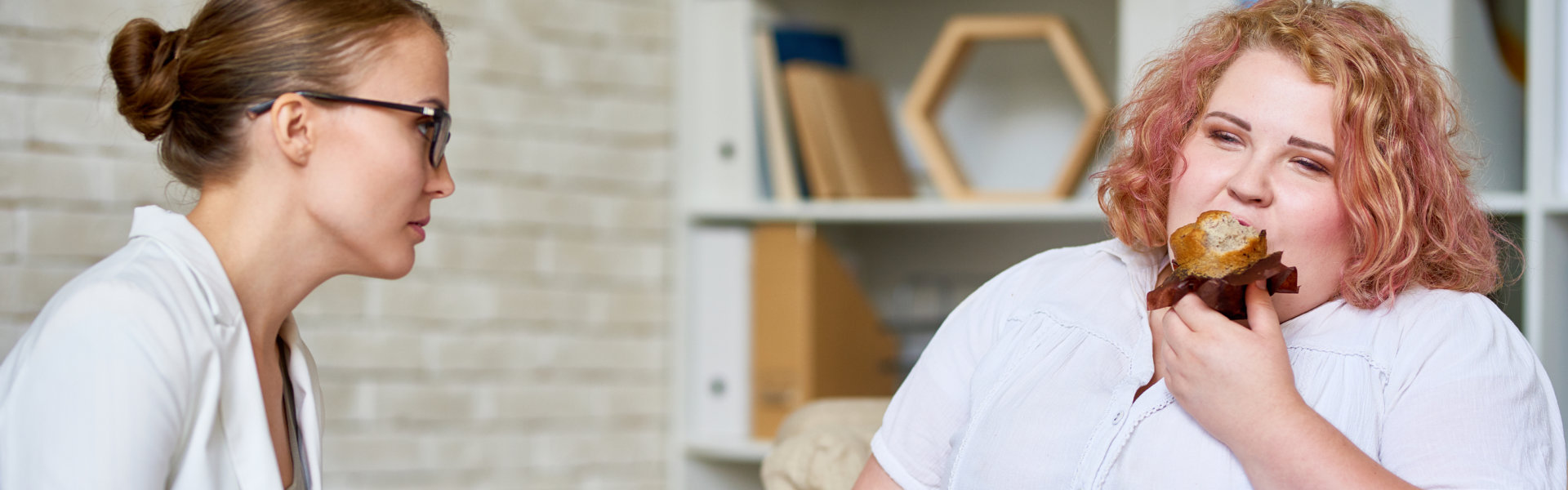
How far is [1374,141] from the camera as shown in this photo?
103 cm

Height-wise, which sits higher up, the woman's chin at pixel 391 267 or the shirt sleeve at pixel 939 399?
the woman's chin at pixel 391 267

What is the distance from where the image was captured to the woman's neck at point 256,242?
1200 millimetres

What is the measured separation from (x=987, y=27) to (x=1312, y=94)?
4.60 ft

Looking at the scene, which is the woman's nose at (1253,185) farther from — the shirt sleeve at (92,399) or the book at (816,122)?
the book at (816,122)

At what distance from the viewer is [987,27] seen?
7.92ft

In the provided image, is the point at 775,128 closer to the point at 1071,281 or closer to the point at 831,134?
the point at 831,134

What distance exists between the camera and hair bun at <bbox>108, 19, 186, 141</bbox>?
3.91 feet

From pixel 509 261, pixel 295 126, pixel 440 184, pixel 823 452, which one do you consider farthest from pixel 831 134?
pixel 295 126

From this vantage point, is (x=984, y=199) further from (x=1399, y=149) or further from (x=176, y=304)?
(x=176, y=304)

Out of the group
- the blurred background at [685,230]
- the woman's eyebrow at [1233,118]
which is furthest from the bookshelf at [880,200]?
the woman's eyebrow at [1233,118]

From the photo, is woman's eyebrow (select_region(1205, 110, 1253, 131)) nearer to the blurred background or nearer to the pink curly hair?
the pink curly hair

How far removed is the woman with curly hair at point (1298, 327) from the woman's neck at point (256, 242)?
684 mm

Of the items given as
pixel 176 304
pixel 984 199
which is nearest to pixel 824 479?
pixel 176 304

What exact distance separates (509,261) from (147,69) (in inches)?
47.2
